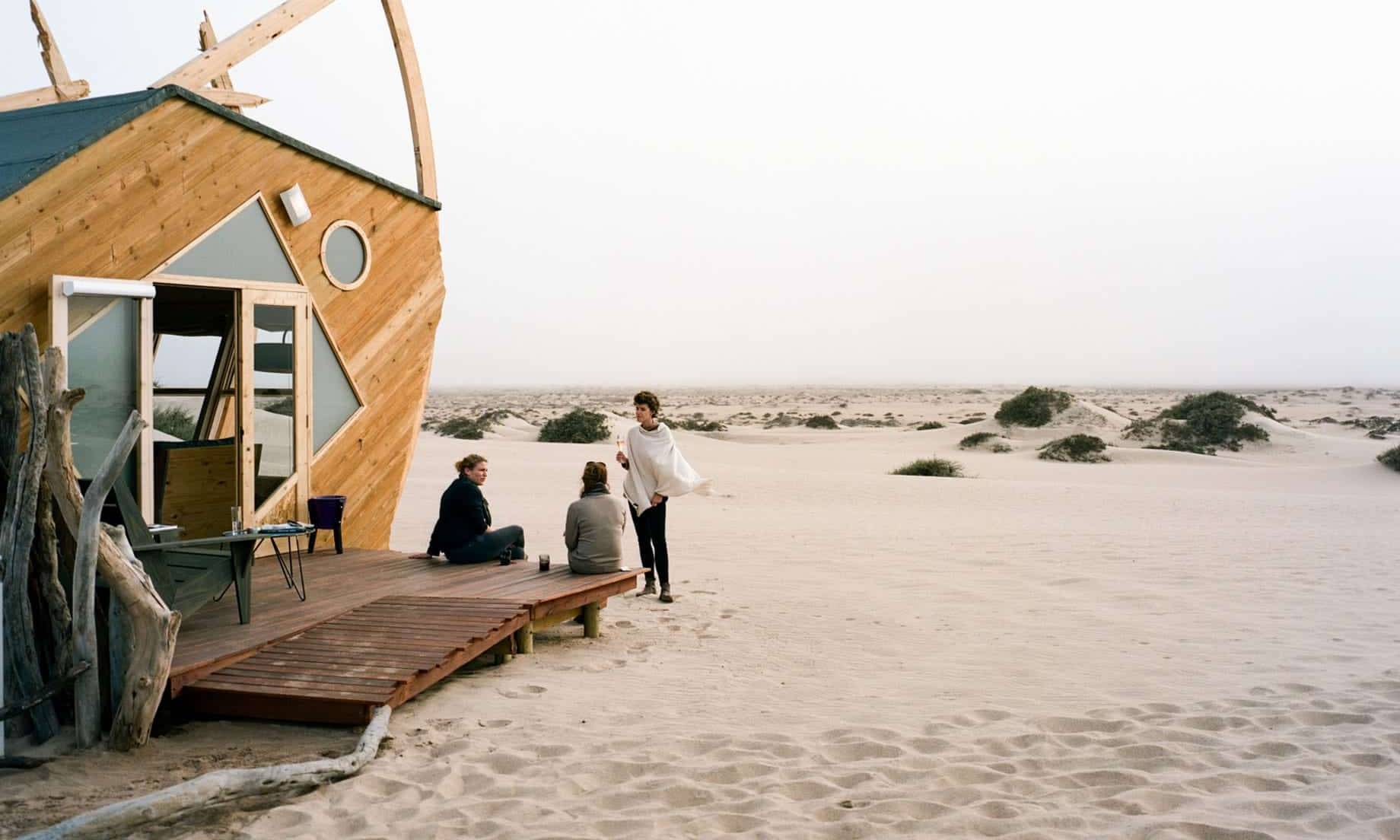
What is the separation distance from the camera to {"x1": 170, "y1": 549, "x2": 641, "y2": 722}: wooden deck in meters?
5.92

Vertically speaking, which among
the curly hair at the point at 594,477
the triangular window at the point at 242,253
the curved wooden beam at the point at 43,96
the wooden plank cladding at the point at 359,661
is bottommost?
the wooden plank cladding at the point at 359,661

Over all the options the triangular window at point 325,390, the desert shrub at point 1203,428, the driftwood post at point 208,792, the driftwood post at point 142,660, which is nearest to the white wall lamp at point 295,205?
the triangular window at point 325,390

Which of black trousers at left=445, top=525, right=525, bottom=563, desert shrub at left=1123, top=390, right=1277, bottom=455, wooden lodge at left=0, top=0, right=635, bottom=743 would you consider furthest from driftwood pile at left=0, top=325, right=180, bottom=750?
desert shrub at left=1123, top=390, right=1277, bottom=455

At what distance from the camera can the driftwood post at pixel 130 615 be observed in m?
5.50

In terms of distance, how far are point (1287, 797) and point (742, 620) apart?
4837mm

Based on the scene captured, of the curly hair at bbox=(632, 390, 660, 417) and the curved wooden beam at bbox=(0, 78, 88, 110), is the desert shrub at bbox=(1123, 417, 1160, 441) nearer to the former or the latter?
the curly hair at bbox=(632, 390, 660, 417)

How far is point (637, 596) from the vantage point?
10.1m

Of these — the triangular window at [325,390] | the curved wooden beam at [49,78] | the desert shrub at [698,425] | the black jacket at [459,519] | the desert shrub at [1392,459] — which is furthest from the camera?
the desert shrub at [698,425]

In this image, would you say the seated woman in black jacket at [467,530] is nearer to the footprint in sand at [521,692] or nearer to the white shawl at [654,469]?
the white shawl at [654,469]

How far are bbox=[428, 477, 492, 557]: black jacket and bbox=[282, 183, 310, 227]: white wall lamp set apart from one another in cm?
261

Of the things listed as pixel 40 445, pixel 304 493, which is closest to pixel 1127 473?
pixel 304 493

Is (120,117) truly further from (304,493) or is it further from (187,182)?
(304,493)

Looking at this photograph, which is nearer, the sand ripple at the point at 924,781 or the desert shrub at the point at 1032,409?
the sand ripple at the point at 924,781

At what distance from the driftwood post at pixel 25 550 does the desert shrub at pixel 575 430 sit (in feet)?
89.3
